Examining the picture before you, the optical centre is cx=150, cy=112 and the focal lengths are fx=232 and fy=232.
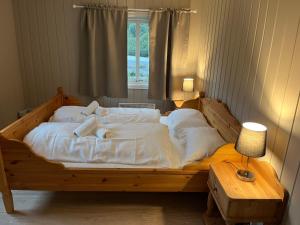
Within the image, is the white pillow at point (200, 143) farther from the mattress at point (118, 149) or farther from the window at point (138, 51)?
the window at point (138, 51)

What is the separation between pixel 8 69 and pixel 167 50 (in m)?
2.30

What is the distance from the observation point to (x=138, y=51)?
3.74 metres

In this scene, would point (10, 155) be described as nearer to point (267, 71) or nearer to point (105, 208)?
point (105, 208)

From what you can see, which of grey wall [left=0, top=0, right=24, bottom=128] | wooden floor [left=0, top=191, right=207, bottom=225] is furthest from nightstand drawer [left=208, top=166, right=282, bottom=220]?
grey wall [left=0, top=0, right=24, bottom=128]

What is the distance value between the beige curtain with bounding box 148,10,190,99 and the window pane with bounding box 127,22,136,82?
0.35 metres

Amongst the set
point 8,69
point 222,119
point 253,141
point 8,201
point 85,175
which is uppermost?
point 8,69

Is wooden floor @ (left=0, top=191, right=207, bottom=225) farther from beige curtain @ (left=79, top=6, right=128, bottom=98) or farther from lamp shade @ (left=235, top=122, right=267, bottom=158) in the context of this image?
beige curtain @ (left=79, top=6, right=128, bottom=98)

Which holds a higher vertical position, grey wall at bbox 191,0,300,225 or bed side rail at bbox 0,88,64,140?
grey wall at bbox 191,0,300,225

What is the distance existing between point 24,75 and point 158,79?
6.94 ft

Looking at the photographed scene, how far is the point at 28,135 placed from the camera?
2100 millimetres

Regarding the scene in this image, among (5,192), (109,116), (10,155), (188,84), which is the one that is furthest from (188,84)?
(5,192)

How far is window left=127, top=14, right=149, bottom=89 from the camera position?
360 centimetres

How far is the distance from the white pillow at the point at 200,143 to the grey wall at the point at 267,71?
290 millimetres

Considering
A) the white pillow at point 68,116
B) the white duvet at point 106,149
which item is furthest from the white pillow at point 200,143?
the white pillow at point 68,116
